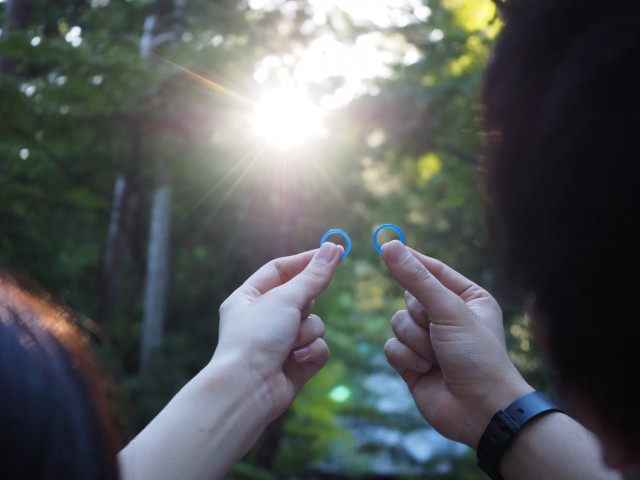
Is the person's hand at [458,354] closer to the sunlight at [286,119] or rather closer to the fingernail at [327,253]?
the fingernail at [327,253]

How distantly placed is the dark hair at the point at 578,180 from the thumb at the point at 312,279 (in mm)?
887

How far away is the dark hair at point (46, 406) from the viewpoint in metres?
0.81

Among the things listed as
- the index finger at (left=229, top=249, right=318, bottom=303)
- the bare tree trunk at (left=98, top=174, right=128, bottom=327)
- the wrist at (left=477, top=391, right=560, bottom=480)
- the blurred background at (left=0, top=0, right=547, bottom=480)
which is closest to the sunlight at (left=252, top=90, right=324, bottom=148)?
the blurred background at (left=0, top=0, right=547, bottom=480)

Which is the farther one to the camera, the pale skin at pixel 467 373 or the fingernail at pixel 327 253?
the fingernail at pixel 327 253

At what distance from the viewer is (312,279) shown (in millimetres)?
1826

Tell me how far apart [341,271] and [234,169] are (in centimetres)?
336

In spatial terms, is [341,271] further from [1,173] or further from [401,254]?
[401,254]

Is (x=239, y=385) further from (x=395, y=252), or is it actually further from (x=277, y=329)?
(x=395, y=252)

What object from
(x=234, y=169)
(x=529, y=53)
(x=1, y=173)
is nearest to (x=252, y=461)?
(x=234, y=169)

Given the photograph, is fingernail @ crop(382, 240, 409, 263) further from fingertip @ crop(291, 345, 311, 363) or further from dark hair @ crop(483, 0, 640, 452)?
dark hair @ crop(483, 0, 640, 452)

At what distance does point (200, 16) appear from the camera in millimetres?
8141

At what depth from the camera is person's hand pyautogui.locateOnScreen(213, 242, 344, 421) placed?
1.65m

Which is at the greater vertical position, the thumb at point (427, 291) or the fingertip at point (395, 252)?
the fingertip at point (395, 252)

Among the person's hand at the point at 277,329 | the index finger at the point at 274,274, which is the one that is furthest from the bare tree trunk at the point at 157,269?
the person's hand at the point at 277,329
